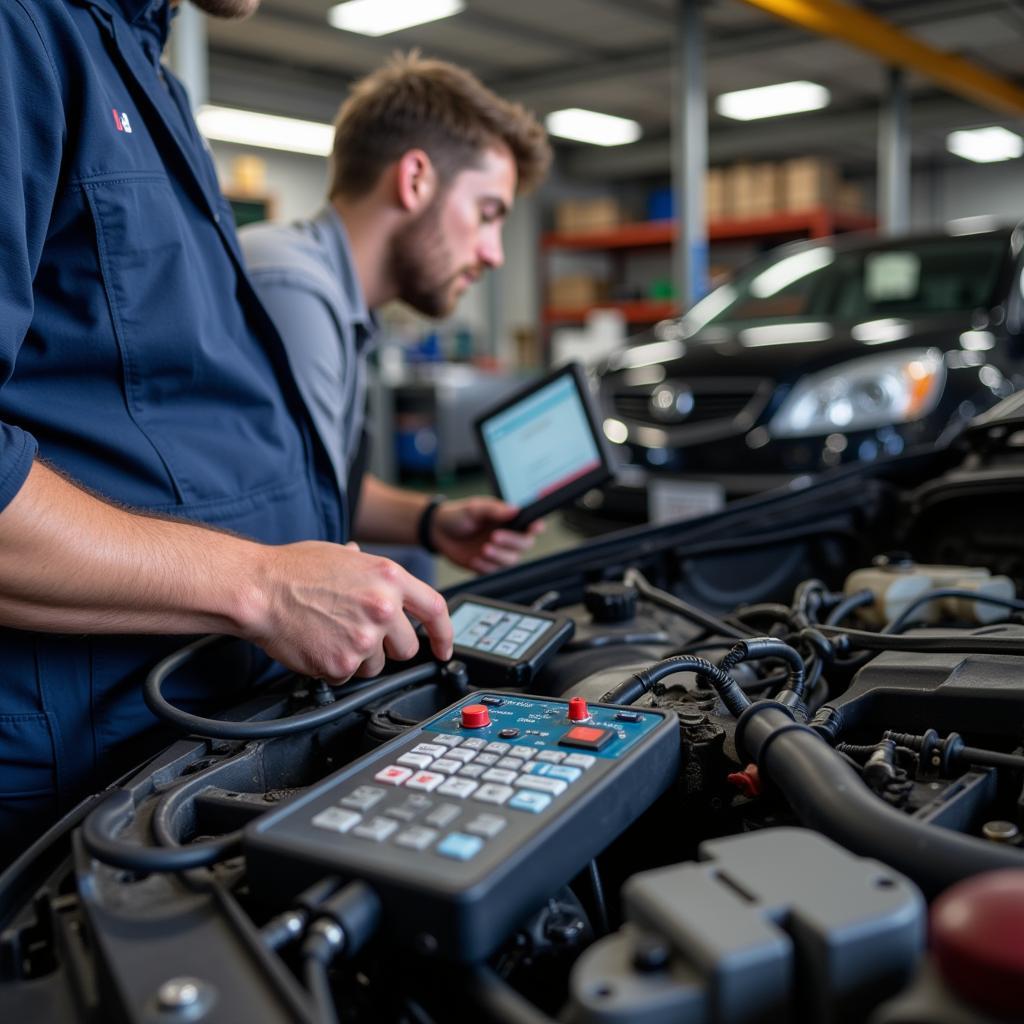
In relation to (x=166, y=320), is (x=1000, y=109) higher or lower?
higher

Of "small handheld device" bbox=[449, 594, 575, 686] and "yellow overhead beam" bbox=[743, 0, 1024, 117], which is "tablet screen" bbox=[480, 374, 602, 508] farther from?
"yellow overhead beam" bbox=[743, 0, 1024, 117]

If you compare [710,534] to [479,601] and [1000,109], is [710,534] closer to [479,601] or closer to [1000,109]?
[479,601]

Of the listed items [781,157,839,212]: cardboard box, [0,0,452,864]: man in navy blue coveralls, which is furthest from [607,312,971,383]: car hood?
[781,157,839,212]: cardboard box

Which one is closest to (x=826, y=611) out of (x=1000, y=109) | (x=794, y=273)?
(x=794, y=273)

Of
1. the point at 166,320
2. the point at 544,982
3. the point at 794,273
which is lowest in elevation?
the point at 544,982

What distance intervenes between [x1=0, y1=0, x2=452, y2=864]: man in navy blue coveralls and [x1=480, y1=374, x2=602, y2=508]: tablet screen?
0.58 meters

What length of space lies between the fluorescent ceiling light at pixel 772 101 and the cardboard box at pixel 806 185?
0.60 metres

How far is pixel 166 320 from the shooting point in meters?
0.85

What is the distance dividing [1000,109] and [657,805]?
28.3 feet

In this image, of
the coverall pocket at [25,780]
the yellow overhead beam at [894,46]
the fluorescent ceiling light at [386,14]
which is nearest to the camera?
the coverall pocket at [25,780]

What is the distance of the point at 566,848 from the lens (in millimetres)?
496

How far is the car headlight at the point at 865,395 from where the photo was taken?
8.44ft

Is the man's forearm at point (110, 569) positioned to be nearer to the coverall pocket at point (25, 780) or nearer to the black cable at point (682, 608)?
the coverall pocket at point (25, 780)

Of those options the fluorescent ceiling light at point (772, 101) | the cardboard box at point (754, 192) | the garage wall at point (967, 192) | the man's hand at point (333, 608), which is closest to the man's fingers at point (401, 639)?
the man's hand at point (333, 608)
